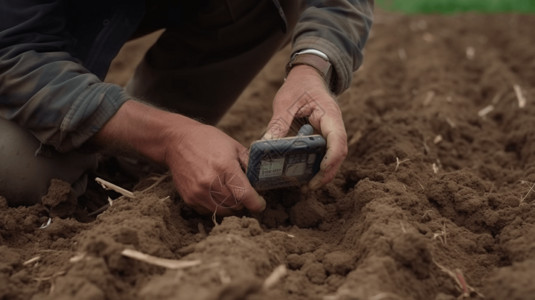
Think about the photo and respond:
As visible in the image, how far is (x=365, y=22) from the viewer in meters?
2.62

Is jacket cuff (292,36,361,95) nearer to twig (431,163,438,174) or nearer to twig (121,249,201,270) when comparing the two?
twig (431,163,438,174)

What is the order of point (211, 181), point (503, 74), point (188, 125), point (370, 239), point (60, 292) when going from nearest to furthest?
1. point (60, 292)
2. point (370, 239)
3. point (211, 181)
4. point (188, 125)
5. point (503, 74)

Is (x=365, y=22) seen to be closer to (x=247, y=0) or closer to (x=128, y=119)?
(x=247, y=0)

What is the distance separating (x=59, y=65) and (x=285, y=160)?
2.76 feet

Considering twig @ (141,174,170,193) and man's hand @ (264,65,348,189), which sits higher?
man's hand @ (264,65,348,189)

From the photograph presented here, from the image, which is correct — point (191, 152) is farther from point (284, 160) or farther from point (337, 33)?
point (337, 33)

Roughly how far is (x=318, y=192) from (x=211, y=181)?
52 centimetres

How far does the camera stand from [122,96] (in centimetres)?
209

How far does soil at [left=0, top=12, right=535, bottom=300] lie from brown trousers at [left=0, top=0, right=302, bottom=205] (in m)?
0.31

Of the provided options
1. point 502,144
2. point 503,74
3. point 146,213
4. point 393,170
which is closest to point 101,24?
point 146,213

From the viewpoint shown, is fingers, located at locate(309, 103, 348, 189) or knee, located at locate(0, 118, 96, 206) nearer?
fingers, located at locate(309, 103, 348, 189)

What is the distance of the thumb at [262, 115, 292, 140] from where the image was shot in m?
1.97

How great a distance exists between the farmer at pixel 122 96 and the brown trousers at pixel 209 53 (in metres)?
0.01

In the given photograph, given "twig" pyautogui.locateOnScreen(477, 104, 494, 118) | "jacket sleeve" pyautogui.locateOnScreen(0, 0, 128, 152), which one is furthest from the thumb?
"twig" pyautogui.locateOnScreen(477, 104, 494, 118)
